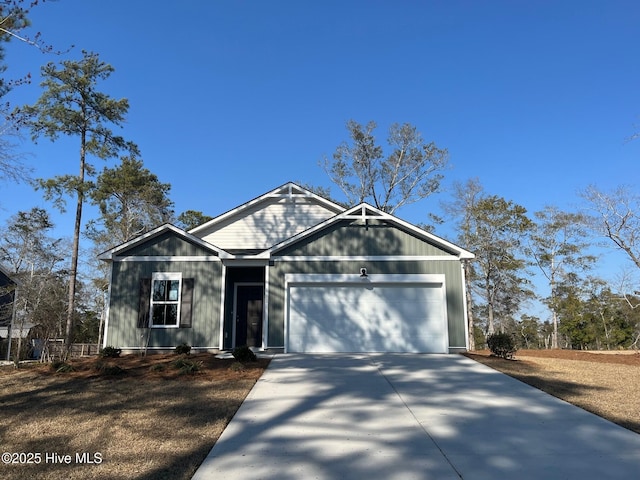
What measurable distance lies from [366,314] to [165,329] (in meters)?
6.26

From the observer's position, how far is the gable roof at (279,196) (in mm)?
17266

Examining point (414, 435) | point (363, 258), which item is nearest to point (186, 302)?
point (363, 258)

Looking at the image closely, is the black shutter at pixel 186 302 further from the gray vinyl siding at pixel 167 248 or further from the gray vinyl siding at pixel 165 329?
the gray vinyl siding at pixel 167 248

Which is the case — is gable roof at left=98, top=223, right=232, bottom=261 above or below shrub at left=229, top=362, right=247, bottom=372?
above

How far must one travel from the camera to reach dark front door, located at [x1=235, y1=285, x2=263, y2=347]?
585 inches

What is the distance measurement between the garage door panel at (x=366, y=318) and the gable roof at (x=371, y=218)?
4.33ft

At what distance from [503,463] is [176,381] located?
658 cm

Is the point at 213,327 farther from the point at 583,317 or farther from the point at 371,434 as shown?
the point at 583,317

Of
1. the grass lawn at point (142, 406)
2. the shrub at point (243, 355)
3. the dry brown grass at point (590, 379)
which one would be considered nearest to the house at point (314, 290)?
the grass lawn at point (142, 406)

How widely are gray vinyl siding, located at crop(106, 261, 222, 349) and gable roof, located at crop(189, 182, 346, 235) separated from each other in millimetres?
3443

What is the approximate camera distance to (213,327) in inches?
536

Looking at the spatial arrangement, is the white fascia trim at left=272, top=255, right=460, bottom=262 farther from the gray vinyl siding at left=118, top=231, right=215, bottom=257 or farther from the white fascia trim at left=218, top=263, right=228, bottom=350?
the gray vinyl siding at left=118, top=231, right=215, bottom=257

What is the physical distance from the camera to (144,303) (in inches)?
536

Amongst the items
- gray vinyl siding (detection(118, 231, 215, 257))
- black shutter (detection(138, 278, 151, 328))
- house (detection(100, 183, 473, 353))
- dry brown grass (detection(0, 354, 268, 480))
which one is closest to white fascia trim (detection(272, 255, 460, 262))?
house (detection(100, 183, 473, 353))
